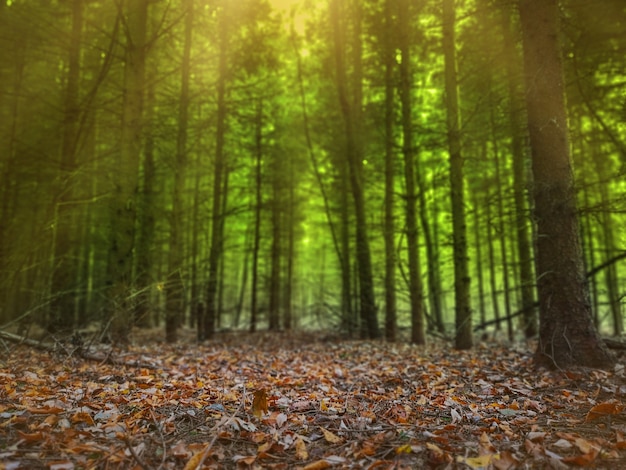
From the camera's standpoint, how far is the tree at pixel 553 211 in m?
5.09

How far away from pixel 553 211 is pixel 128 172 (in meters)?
8.32

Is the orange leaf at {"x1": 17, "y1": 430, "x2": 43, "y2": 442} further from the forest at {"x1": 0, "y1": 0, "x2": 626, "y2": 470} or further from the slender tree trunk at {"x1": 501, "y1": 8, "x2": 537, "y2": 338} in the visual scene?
the slender tree trunk at {"x1": 501, "y1": 8, "x2": 537, "y2": 338}

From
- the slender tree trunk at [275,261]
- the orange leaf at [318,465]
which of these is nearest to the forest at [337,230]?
the orange leaf at [318,465]

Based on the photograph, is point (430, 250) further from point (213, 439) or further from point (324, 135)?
point (213, 439)

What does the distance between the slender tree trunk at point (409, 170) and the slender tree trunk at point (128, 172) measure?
6308 millimetres

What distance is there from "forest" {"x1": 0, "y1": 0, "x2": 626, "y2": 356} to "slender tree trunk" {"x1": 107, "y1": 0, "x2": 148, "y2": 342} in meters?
0.04

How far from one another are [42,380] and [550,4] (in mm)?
8561

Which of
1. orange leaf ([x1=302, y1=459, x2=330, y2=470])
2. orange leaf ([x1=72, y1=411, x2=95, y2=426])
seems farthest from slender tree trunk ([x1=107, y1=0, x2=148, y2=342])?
orange leaf ([x1=302, y1=459, x2=330, y2=470])

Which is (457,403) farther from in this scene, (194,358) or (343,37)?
(343,37)

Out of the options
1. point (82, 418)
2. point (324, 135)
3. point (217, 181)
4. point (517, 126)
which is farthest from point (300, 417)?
point (324, 135)

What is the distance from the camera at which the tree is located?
509cm

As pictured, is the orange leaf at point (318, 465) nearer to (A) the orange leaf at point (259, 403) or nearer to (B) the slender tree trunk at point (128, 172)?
(A) the orange leaf at point (259, 403)

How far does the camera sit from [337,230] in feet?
51.8

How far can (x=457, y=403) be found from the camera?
3936 mm
